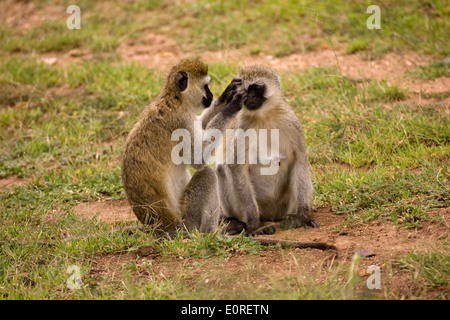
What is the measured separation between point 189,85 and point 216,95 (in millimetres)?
2367

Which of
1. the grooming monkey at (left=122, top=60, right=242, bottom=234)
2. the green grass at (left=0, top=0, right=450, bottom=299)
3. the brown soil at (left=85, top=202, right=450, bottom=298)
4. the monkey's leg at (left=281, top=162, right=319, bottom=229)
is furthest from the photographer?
the monkey's leg at (left=281, top=162, right=319, bottom=229)

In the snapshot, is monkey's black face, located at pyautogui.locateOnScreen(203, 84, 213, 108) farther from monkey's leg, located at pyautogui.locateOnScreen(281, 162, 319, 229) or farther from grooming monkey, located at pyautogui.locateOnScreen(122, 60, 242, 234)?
monkey's leg, located at pyautogui.locateOnScreen(281, 162, 319, 229)

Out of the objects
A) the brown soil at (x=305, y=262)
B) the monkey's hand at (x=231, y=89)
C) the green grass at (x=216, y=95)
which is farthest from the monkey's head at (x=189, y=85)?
the brown soil at (x=305, y=262)

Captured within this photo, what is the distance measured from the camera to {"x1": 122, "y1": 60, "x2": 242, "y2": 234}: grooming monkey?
4.47m

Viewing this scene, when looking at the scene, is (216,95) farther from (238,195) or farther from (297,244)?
(297,244)

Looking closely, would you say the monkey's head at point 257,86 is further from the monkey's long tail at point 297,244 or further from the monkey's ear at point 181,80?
the monkey's long tail at point 297,244

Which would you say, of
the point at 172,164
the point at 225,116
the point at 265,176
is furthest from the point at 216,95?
the point at 172,164

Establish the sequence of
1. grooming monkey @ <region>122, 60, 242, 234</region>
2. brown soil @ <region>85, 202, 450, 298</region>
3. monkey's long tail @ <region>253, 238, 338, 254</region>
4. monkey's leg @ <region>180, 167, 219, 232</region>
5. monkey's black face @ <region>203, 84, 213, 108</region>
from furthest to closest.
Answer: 1. monkey's black face @ <region>203, 84, 213, 108</region>
2. monkey's leg @ <region>180, 167, 219, 232</region>
3. grooming monkey @ <region>122, 60, 242, 234</region>
4. monkey's long tail @ <region>253, 238, 338, 254</region>
5. brown soil @ <region>85, 202, 450, 298</region>

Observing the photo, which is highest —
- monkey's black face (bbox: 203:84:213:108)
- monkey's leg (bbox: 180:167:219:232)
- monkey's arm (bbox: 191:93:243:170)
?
monkey's black face (bbox: 203:84:213:108)

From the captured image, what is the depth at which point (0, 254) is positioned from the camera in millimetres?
4301

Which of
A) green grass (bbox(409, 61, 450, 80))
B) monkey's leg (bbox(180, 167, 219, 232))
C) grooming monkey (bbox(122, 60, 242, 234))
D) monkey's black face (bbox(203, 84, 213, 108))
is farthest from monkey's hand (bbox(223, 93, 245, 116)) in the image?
green grass (bbox(409, 61, 450, 80))

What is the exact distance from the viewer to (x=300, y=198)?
4766 mm

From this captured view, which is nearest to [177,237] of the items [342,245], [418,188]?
[342,245]

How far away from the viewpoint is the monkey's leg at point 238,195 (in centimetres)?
475
